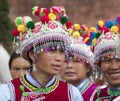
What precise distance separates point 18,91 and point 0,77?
95.3 inches

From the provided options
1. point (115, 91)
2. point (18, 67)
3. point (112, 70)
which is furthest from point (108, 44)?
point (18, 67)

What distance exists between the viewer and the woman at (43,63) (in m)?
6.68

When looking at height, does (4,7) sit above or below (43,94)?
above

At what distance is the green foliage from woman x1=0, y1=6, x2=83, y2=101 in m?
6.40

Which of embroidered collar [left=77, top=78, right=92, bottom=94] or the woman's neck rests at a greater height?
the woman's neck

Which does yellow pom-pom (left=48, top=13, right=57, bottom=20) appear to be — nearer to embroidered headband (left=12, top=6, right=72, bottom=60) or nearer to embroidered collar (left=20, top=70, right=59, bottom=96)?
embroidered headband (left=12, top=6, right=72, bottom=60)

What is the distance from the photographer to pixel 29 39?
22.4 ft

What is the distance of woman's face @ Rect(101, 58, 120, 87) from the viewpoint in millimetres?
7055

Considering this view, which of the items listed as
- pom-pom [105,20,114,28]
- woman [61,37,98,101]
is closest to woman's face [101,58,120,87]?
pom-pom [105,20,114,28]

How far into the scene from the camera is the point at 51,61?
670cm

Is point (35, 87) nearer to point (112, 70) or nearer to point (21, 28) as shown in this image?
point (21, 28)

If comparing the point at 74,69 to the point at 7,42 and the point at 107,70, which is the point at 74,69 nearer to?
the point at 107,70

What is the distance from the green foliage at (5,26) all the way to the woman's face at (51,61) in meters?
6.55

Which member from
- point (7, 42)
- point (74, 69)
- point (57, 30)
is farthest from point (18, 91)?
point (7, 42)
